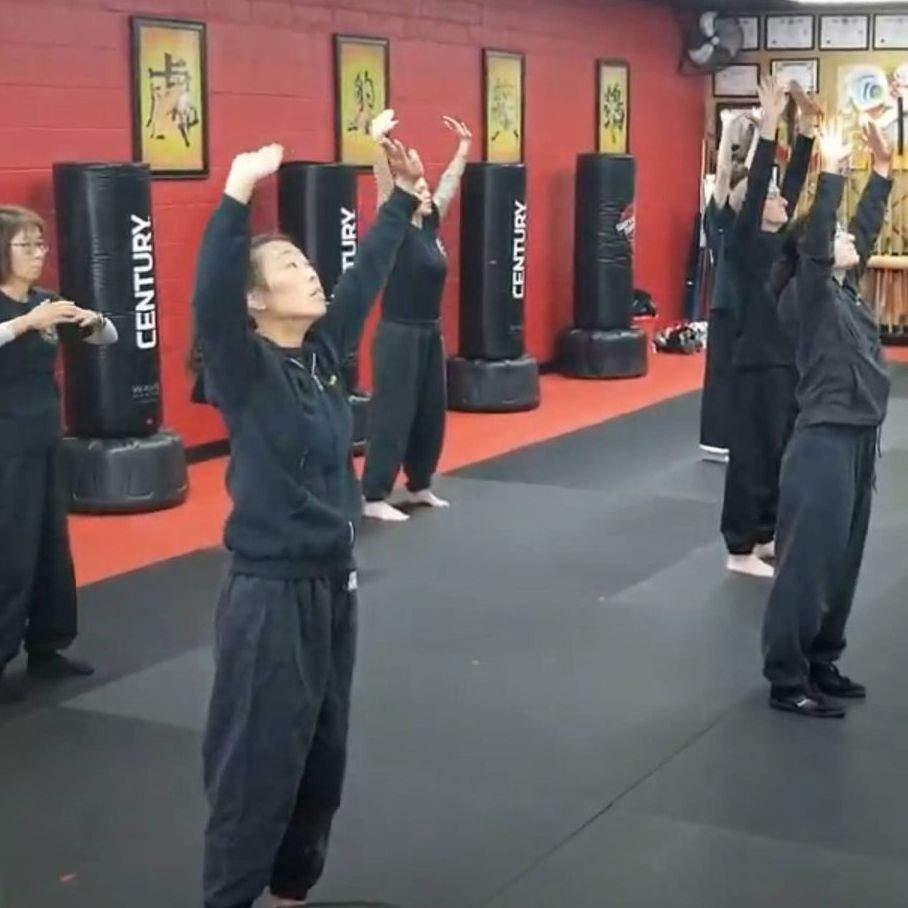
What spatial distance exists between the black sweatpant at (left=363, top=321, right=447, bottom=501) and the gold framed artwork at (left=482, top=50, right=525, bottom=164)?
3.13 m

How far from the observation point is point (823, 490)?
3.85 m

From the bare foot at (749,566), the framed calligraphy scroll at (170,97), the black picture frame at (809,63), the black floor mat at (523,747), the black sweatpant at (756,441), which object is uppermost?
the black picture frame at (809,63)

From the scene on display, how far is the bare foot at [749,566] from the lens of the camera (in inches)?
211

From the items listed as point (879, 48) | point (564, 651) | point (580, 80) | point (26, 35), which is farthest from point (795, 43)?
point (564, 651)

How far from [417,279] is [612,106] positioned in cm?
505

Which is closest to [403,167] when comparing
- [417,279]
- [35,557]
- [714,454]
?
[35,557]

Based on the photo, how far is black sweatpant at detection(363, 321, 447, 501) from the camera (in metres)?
6.20

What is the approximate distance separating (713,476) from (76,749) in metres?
4.03

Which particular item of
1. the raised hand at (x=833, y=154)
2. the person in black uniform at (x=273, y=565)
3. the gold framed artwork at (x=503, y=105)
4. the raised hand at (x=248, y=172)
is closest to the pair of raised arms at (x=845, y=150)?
the raised hand at (x=833, y=154)

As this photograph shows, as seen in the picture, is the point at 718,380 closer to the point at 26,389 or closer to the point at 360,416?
the point at 360,416

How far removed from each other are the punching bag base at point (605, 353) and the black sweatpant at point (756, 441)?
467 centimetres

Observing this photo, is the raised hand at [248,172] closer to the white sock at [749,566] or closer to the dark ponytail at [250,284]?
the dark ponytail at [250,284]

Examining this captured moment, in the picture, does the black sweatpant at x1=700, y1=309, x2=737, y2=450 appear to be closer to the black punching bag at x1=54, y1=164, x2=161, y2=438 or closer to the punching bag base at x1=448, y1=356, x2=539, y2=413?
the punching bag base at x1=448, y1=356, x2=539, y2=413

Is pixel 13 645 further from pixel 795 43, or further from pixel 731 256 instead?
pixel 795 43
